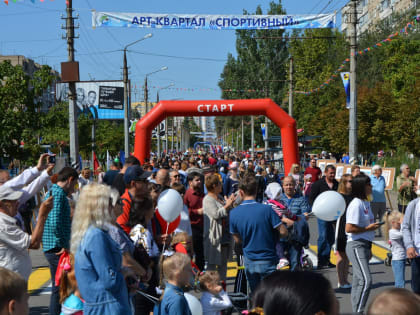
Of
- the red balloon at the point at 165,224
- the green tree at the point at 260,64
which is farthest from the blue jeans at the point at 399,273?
the green tree at the point at 260,64

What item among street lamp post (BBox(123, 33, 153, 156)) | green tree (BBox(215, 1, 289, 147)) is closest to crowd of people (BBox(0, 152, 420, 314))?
street lamp post (BBox(123, 33, 153, 156))

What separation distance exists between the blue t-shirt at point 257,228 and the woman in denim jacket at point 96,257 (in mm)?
2068

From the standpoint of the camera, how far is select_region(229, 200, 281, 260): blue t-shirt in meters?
5.79

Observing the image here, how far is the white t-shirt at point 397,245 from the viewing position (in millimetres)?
7012

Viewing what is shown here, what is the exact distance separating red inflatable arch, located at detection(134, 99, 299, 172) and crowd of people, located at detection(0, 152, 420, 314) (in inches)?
428

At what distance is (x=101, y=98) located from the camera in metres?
48.9

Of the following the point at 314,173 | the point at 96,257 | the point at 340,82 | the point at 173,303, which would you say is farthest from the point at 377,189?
the point at 340,82

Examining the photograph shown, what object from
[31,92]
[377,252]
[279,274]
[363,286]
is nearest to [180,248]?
[363,286]

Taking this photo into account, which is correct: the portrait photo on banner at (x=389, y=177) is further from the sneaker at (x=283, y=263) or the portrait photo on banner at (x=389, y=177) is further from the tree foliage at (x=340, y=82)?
the sneaker at (x=283, y=263)

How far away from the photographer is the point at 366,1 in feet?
249

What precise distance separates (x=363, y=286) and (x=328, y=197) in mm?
1111

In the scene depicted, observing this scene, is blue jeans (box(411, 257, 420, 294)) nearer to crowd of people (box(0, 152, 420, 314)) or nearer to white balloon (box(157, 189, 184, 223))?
crowd of people (box(0, 152, 420, 314))

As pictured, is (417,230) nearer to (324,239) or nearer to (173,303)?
(173,303)

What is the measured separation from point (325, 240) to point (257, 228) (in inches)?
167
